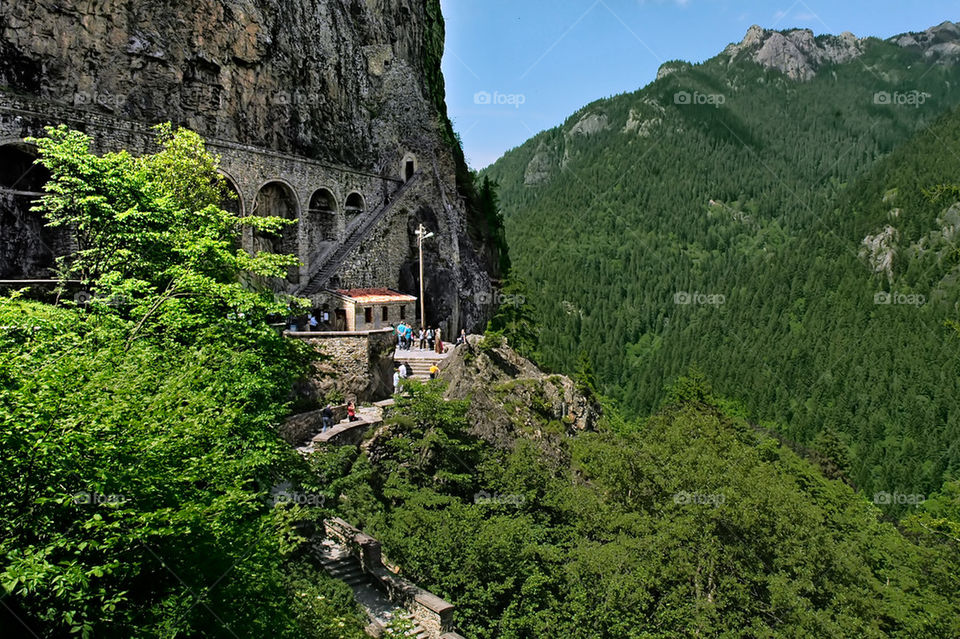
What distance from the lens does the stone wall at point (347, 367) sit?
73.7 feet

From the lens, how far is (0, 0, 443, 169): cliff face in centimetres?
2745

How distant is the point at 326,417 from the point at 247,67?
24.2 metres

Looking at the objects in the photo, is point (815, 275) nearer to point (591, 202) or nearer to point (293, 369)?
point (591, 202)

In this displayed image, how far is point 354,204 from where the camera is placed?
3762cm

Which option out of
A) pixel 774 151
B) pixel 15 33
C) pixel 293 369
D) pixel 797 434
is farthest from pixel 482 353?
pixel 774 151

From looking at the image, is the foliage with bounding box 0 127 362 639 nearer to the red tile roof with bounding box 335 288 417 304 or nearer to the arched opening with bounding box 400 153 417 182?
the red tile roof with bounding box 335 288 417 304

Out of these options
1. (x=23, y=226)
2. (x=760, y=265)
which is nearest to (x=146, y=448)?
(x=23, y=226)

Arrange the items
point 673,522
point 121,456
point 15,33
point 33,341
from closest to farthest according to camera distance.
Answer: point 121,456 < point 33,341 < point 673,522 < point 15,33

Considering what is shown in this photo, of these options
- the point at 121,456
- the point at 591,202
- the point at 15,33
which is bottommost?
the point at 121,456

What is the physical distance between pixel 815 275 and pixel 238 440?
145102 millimetres

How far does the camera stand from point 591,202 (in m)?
166

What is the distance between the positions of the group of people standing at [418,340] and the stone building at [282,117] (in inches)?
152

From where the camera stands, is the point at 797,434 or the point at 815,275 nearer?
the point at 797,434

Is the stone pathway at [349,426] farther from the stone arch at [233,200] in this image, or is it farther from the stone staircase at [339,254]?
the stone arch at [233,200]
